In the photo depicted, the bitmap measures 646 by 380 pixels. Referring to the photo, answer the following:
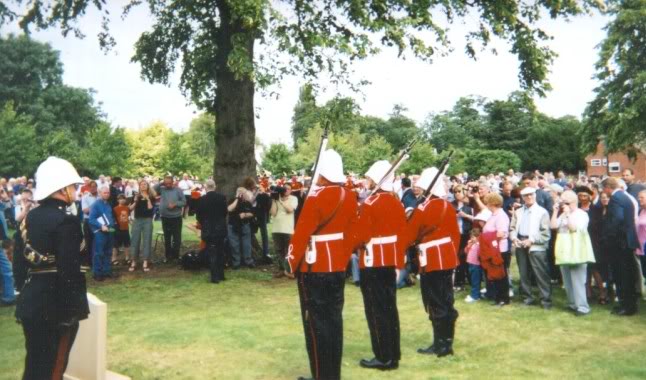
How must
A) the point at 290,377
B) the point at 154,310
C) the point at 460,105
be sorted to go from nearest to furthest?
the point at 290,377, the point at 154,310, the point at 460,105

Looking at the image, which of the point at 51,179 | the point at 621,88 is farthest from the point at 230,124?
the point at 621,88

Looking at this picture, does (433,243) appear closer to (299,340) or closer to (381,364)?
(381,364)

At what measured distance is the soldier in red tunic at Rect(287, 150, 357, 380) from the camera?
20.4 ft

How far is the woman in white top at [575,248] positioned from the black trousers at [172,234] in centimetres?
887

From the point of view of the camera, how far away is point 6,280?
429 inches

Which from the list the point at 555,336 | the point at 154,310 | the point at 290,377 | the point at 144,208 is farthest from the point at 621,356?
the point at 144,208

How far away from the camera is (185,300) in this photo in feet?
37.1

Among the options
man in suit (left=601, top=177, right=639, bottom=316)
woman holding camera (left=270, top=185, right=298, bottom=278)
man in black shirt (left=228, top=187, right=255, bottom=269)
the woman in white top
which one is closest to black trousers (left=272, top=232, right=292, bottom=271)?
woman holding camera (left=270, top=185, right=298, bottom=278)

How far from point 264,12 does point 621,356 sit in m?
8.18

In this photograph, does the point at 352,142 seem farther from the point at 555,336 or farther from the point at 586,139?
the point at 555,336

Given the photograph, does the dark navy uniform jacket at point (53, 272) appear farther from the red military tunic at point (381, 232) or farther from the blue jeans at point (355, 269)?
the blue jeans at point (355, 269)

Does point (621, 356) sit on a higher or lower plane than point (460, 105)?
lower

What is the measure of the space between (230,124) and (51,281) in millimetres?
10899

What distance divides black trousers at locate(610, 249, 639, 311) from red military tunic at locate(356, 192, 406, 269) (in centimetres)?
447
